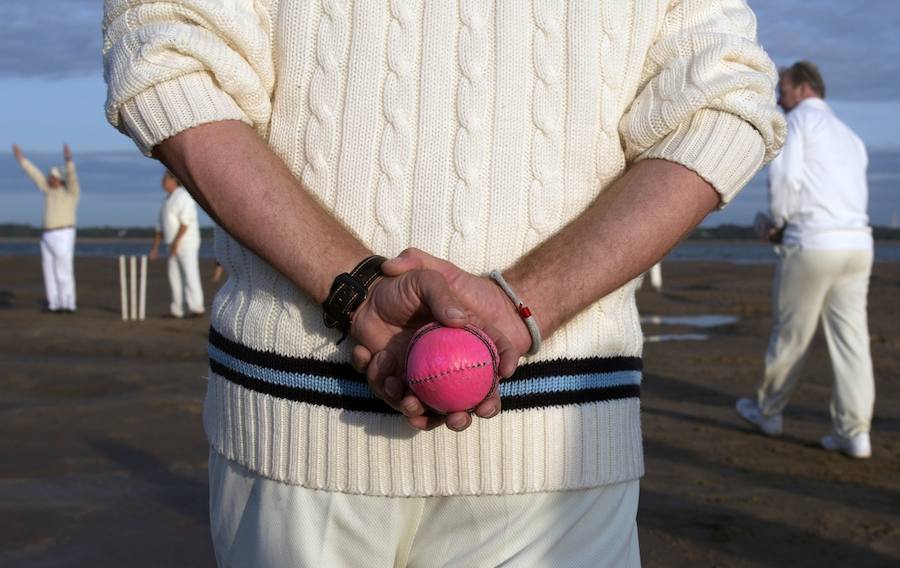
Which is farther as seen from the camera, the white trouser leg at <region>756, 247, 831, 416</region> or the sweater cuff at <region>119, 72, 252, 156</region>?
the white trouser leg at <region>756, 247, 831, 416</region>

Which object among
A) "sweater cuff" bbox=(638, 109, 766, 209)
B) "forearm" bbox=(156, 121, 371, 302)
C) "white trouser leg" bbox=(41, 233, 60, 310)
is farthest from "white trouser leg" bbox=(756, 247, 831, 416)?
"white trouser leg" bbox=(41, 233, 60, 310)

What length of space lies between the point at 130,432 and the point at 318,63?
578 centimetres

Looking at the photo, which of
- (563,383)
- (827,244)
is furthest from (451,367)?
(827,244)

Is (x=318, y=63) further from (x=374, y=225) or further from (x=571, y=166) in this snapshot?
(x=571, y=166)

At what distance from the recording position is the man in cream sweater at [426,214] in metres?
1.68

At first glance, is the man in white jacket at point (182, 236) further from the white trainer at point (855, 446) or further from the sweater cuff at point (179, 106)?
the sweater cuff at point (179, 106)

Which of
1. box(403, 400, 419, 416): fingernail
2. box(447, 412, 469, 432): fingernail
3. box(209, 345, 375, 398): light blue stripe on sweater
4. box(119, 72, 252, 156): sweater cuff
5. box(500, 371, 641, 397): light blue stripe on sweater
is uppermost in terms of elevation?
box(119, 72, 252, 156): sweater cuff

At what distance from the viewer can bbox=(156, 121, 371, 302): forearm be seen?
5.43ft

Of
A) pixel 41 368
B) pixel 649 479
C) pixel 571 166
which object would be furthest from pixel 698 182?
pixel 41 368

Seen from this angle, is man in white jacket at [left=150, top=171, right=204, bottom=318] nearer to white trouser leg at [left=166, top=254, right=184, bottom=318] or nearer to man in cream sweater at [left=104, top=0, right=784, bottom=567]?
white trouser leg at [left=166, top=254, right=184, bottom=318]

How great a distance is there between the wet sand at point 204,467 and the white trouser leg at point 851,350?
27 centimetres

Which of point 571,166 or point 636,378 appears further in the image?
point 636,378

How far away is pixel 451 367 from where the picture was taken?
1.46 meters

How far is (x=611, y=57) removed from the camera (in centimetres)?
181
